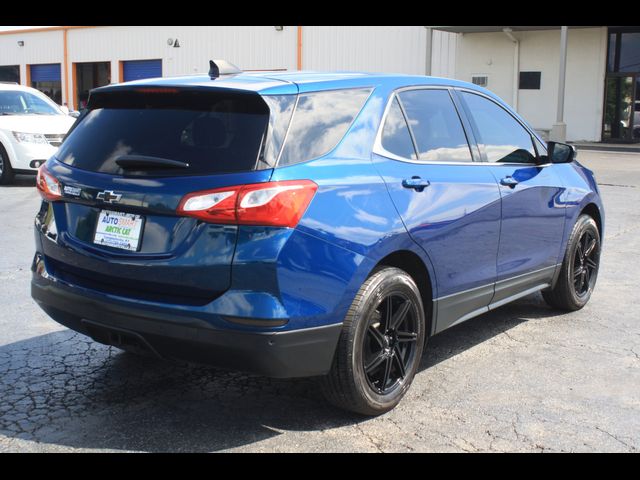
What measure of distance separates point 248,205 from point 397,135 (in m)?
1.17

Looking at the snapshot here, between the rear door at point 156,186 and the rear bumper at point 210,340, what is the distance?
104mm

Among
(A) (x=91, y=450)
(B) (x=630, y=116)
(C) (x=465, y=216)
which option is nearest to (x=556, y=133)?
(B) (x=630, y=116)

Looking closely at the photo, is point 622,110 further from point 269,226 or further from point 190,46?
point 269,226

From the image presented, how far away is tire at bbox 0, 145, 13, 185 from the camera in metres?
13.5

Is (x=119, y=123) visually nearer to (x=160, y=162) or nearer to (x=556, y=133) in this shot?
(x=160, y=162)

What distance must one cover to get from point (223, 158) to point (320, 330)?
0.88 meters

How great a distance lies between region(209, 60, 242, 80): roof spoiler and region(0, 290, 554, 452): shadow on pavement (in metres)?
1.69

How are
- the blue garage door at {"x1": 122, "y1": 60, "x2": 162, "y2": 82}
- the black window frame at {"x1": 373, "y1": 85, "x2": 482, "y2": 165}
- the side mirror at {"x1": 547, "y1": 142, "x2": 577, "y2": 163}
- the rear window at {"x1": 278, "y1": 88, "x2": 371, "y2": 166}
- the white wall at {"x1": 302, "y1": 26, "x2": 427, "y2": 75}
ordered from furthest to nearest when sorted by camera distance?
the blue garage door at {"x1": 122, "y1": 60, "x2": 162, "y2": 82}, the white wall at {"x1": 302, "y1": 26, "x2": 427, "y2": 75}, the side mirror at {"x1": 547, "y1": 142, "x2": 577, "y2": 163}, the black window frame at {"x1": 373, "y1": 85, "x2": 482, "y2": 165}, the rear window at {"x1": 278, "y1": 88, "x2": 371, "y2": 166}

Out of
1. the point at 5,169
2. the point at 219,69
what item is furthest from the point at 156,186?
the point at 5,169

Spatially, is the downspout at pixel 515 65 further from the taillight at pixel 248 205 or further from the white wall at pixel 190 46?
the taillight at pixel 248 205

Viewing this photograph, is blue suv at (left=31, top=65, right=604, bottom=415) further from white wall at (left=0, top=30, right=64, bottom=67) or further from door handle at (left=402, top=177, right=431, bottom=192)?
white wall at (left=0, top=30, right=64, bottom=67)

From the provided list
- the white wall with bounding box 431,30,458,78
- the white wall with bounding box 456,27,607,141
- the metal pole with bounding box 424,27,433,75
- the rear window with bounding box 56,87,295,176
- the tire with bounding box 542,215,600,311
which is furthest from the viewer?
the white wall with bounding box 431,30,458,78

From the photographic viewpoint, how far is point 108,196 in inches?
139

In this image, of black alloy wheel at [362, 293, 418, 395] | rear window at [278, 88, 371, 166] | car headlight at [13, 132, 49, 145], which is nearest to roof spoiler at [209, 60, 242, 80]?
rear window at [278, 88, 371, 166]
